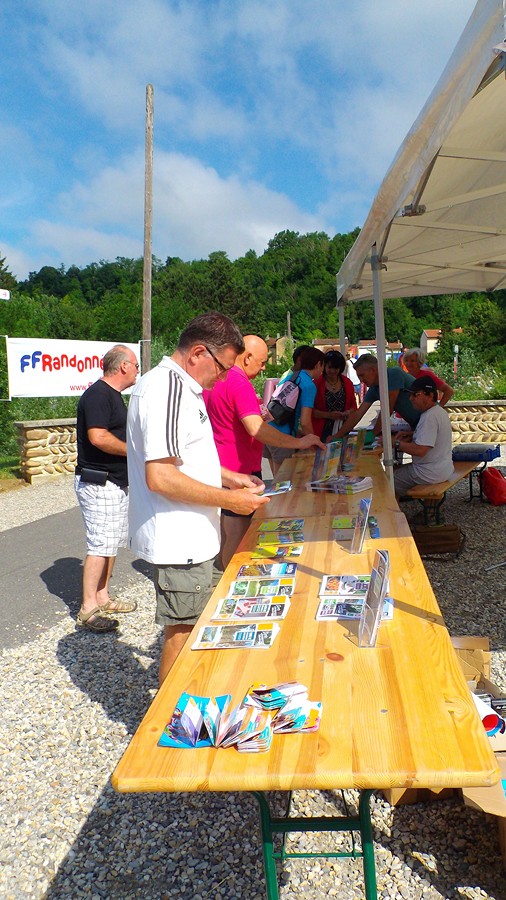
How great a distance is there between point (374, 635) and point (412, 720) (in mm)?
396

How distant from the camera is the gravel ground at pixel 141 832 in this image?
2242 mm

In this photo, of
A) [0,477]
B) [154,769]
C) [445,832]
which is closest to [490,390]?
[0,477]

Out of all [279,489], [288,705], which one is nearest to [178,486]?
[288,705]

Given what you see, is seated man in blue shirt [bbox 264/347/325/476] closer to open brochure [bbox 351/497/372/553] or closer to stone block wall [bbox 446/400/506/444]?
open brochure [bbox 351/497/372/553]

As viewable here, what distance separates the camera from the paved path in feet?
15.9

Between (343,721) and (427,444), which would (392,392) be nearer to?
(427,444)

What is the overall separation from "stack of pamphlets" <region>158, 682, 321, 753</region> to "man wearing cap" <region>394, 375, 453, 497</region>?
439 cm

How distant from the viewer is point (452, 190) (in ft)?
13.4

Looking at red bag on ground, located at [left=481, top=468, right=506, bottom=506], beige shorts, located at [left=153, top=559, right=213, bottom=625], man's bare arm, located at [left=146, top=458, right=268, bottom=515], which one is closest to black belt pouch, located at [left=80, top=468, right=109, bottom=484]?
beige shorts, located at [left=153, top=559, right=213, bottom=625]

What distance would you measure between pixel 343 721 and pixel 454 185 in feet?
11.2

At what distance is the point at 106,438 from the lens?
424 cm

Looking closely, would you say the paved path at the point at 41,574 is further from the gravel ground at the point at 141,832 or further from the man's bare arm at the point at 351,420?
the man's bare arm at the point at 351,420

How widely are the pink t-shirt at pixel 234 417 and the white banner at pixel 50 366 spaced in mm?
6117

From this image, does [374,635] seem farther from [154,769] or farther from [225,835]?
[225,835]
